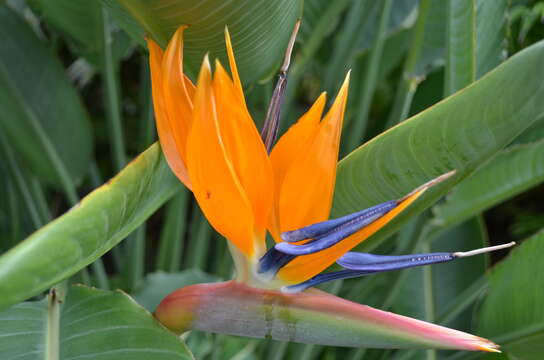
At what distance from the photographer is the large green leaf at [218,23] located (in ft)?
1.59

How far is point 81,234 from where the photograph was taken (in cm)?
38

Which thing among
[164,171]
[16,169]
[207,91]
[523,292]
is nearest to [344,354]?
[523,292]

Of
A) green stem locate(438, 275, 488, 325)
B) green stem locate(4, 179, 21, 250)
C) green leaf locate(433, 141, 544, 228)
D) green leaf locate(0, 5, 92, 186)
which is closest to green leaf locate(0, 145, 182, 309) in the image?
green leaf locate(433, 141, 544, 228)

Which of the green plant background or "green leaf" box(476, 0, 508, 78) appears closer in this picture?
the green plant background

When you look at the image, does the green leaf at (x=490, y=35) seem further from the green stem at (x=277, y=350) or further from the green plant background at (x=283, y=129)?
the green stem at (x=277, y=350)

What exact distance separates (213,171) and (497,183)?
0.52 m

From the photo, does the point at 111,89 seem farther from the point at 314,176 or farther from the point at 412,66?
the point at 314,176

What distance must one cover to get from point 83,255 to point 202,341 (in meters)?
0.61

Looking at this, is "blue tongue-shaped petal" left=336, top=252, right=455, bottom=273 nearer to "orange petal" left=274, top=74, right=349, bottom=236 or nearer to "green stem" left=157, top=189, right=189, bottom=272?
"orange petal" left=274, top=74, right=349, bottom=236

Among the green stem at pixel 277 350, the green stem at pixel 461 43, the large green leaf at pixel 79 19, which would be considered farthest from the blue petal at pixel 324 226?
the green stem at pixel 277 350

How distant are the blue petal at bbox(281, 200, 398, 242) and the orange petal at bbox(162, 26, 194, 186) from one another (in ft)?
0.33

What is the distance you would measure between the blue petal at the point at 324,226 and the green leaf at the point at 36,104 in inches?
26.7

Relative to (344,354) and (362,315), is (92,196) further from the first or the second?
(344,354)

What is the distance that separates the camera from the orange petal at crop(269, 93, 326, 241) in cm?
48
